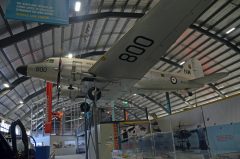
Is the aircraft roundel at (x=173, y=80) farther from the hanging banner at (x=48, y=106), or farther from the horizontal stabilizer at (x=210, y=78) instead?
the hanging banner at (x=48, y=106)

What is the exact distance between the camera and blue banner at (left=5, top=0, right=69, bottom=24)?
21.3ft

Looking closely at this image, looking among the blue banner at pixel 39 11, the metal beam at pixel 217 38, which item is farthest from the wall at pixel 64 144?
the blue banner at pixel 39 11

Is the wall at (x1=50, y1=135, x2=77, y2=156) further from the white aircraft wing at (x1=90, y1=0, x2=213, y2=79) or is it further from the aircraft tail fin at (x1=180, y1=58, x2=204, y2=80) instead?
the white aircraft wing at (x1=90, y1=0, x2=213, y2=79)

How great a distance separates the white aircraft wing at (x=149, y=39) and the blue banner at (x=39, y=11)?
199 centimetres

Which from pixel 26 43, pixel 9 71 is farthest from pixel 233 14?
pixel 9 71

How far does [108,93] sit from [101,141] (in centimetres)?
204

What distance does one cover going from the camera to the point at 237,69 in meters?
19.1

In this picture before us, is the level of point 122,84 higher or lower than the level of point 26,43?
lower

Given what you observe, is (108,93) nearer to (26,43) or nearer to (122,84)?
(122,84)

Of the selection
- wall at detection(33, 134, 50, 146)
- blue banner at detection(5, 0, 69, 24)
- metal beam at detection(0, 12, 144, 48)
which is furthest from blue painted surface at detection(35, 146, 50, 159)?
wall at detection(33, 134, 50, 146)

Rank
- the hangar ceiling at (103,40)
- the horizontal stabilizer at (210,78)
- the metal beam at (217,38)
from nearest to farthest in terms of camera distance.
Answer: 1. the horizontal stabilizer at (210,78)
2. the hangar ceiling at (103,40)
3. the metal beam at (217,38)

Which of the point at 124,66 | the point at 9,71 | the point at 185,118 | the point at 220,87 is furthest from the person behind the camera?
the point at 220,87

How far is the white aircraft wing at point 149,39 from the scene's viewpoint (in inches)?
208

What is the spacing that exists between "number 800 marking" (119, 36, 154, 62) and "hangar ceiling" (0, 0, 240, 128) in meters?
6.65
